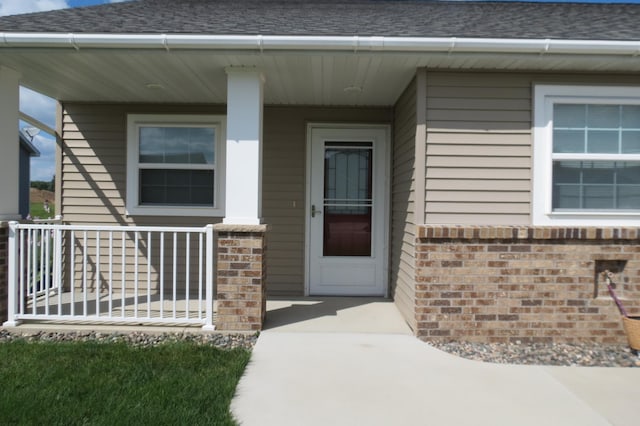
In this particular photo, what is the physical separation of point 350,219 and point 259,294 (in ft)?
6.60

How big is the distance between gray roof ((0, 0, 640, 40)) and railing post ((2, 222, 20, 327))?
1862 millimetres

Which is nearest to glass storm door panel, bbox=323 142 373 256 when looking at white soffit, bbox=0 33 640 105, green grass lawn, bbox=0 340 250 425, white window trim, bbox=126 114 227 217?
white soffit, bbox=0 33 640 105

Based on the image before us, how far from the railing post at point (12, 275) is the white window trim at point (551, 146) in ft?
16.2

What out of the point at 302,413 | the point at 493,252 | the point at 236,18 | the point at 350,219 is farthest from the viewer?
the point at 350,219

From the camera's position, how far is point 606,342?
13.3ft

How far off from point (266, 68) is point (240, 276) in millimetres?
1997

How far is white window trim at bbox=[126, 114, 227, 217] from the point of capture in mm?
5613

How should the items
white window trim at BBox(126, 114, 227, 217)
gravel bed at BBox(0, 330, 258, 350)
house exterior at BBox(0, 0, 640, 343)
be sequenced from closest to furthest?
house exterior at BBox(0, 0, 640, 343) < gravel bed at BBox(0, 330, 258, 350) < white window trim at BBox(126, 114, 227, 217)

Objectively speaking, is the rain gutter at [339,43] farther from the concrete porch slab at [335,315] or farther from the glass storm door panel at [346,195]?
the concrete porch slab at [335,315]

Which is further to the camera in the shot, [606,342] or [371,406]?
[606,342]

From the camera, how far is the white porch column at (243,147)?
408 cm

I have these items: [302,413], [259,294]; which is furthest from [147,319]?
[302,413]

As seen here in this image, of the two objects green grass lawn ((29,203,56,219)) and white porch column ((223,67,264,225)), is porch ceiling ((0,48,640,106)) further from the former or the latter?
green grass lawn ((29,203,56,219))

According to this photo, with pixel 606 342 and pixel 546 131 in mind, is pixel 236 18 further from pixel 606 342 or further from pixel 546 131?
pixel 606 342
